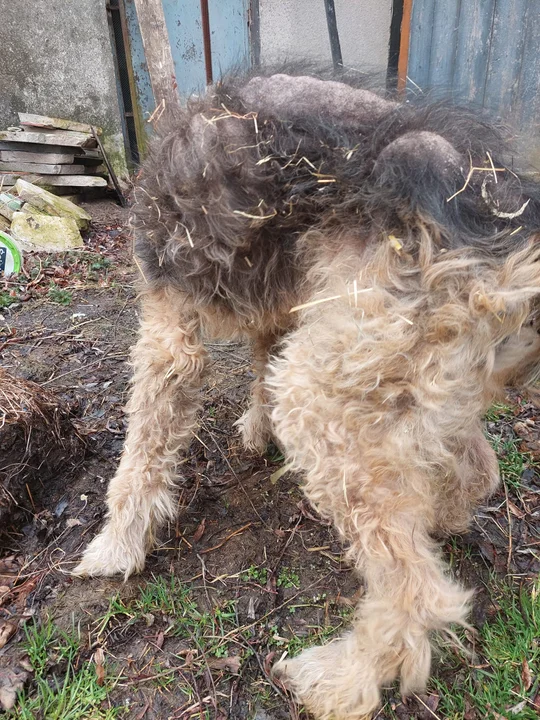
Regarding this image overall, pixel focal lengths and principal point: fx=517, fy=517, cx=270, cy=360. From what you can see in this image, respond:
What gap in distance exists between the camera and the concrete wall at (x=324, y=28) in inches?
228

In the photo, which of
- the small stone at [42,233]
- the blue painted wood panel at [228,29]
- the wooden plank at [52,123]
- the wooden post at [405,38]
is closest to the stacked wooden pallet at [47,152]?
the wooden plank at [52,123]

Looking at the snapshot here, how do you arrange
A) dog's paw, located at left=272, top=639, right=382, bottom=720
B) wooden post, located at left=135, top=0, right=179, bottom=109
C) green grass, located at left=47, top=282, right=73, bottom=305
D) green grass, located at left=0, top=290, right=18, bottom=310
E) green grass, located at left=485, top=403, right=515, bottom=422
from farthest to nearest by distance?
1. green grass, located at left=47, top=282, right=73, bottom=305
2. green grass, located at left=0, top=290, right=18, bottom=310
3. wooden post, located at left=135, top=0, right=179, bottom=109
4. green grass, located at left=485, top=403, right=515, bottom=422
5. dog's paw, located at left=272, top=639, right=382, bottom=720

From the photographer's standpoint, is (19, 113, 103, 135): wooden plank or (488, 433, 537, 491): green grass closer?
(488, 433, 537, 491): green grass

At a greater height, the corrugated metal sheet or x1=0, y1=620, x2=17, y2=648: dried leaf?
the corrugated metal sheet

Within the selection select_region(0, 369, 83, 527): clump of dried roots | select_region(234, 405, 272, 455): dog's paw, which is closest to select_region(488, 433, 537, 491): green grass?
select_region(234, 405, 272, 455): dog's paw

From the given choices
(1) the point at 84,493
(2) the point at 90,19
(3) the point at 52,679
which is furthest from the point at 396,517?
(2) the point at 90,19

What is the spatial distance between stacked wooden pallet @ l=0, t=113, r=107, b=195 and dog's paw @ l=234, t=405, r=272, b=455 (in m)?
6.36

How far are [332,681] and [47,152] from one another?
8.29m

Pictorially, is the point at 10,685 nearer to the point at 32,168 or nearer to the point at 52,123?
the point at 32,168

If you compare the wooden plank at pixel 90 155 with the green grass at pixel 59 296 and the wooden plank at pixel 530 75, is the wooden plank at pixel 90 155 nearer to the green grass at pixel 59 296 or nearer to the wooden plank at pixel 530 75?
the green grass at pixel 59 296

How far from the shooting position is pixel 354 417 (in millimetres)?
1674

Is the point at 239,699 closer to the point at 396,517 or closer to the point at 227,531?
the point at 227,531

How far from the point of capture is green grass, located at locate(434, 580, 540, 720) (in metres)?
1.98

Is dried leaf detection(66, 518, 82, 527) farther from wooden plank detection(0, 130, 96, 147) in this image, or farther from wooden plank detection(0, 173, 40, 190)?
wooden plank detection(0, 130, 96, 147)
